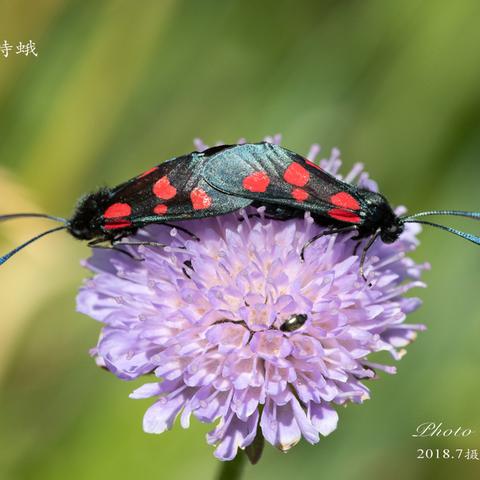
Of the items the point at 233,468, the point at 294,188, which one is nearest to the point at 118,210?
the point at 294,188

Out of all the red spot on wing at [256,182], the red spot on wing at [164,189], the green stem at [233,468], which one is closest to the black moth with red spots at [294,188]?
the red spot on wing at [256,182]

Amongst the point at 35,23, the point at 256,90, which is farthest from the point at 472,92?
the point at 35,23

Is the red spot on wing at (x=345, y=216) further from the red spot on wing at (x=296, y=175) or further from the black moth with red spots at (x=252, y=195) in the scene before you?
the red spot on wing at (x=296, y=175)

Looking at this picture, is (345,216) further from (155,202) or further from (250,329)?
(155,202)

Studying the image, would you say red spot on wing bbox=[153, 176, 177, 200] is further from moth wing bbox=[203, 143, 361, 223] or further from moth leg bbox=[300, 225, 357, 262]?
moth leg bbox=[300, 225, 357, 262]

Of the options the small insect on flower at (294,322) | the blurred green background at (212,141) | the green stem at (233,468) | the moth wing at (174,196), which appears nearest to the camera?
the small insect on flower at (294,322)

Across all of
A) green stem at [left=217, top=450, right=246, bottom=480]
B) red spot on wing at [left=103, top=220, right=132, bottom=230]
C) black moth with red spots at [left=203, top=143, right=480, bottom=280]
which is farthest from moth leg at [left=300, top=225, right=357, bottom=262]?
green stem at [left=217, top=450, right=246, bottom=480]
